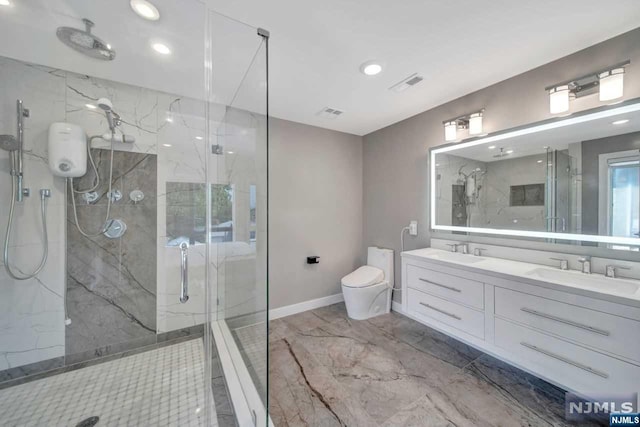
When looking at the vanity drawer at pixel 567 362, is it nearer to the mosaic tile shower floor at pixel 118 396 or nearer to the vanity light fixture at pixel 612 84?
the vanity light fixture at pixel 612 84

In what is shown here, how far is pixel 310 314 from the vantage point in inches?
107

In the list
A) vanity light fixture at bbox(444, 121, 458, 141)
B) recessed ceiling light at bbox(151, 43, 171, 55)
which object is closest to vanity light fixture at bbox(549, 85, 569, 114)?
vanity light fixture at bbox(444, 121, 458, 141)

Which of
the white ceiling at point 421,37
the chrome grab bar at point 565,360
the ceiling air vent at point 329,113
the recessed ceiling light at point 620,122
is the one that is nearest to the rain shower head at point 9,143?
the white ceiling at point 421,37

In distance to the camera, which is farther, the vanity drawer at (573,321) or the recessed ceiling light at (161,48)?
the recessed ceiling light at (161,48)

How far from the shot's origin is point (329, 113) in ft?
8.20

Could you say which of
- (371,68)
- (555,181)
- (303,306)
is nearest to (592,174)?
(555,181)

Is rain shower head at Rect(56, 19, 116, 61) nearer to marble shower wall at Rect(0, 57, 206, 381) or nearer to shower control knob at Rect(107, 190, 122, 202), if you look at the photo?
marble shower wall at Rect(0, 57, 206, 381)

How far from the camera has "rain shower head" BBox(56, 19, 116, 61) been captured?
1424 mm

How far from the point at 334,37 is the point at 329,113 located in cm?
108

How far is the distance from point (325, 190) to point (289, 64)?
153 cm

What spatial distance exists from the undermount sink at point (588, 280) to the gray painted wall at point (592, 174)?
30 centimetres

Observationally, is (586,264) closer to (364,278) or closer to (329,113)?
(364,278)

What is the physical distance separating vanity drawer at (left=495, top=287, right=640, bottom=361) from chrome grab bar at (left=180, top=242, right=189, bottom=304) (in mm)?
2375

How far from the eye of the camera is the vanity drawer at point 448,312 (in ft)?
5.41
